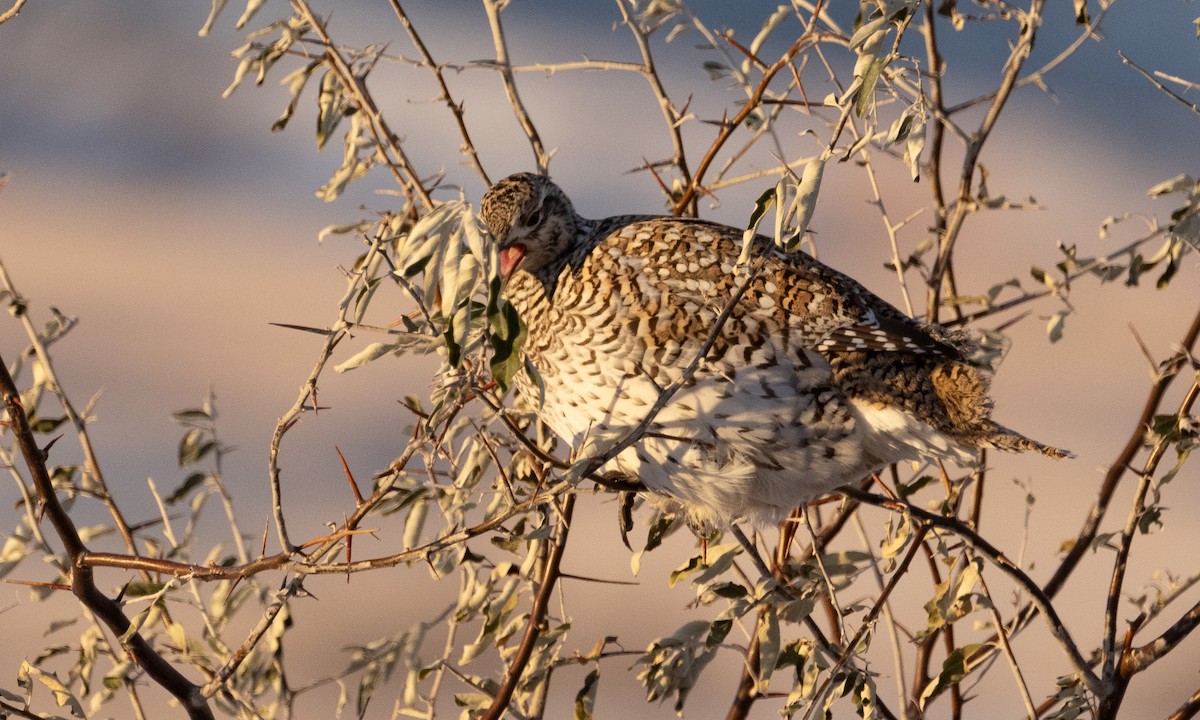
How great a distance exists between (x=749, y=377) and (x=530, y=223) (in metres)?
0.77

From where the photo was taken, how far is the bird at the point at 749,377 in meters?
2.94

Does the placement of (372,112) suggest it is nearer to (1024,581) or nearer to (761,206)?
(761,206)

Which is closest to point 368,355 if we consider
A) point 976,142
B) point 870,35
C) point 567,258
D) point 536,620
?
point 870,35

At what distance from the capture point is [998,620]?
295 cm

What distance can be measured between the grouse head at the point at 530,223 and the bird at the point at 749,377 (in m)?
0.02

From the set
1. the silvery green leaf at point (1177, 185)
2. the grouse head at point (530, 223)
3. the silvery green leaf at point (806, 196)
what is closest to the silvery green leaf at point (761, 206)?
the silvery green leaf at point (806, 196)

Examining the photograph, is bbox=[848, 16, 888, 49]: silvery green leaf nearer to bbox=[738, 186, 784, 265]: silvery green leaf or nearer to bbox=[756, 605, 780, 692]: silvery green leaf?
bbox=[738, 186, 784, 265]: silvery green leaf

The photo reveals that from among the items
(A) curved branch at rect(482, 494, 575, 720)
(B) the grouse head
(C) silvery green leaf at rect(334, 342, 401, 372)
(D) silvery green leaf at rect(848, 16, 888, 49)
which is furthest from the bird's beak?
(D) silvery green leaf at rect(848, 16, 888, 49)

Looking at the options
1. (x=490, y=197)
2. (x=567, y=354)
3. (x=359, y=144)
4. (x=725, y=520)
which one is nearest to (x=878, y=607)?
(x=725, y=520)

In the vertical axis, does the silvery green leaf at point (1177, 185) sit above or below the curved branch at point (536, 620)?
above

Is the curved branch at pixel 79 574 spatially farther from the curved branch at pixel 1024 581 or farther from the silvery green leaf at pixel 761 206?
the curved branch at pixel 1024 581

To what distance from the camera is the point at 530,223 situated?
3.30m

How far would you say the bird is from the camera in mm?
2938

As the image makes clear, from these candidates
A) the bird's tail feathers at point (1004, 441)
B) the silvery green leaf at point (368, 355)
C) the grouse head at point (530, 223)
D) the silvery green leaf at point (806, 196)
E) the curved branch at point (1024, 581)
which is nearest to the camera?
the silvery green leaf at point (806, 196)
